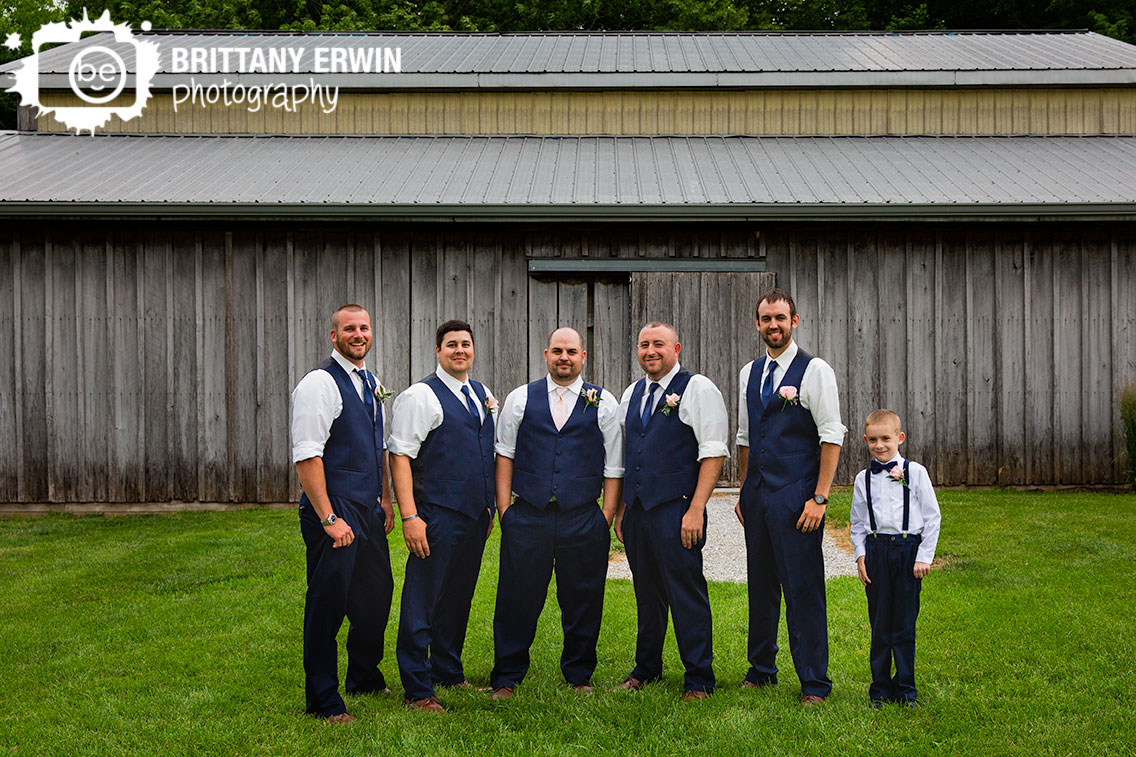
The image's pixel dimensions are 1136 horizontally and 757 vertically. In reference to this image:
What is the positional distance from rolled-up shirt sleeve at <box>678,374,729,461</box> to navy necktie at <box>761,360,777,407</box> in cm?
20

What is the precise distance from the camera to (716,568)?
7.33m

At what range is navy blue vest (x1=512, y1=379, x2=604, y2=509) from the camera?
462cm

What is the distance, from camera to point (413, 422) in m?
4.50

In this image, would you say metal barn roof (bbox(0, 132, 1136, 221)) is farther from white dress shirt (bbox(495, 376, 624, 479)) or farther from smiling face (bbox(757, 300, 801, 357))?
smiling face (bbox(757, 300, 801, 357))

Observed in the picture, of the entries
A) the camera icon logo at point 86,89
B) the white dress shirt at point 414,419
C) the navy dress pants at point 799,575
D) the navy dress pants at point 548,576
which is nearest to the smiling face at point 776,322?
the navy dress pants at point 799,575

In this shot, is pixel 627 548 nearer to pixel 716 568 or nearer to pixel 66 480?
pixel 716 568

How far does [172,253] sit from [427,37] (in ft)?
26.6

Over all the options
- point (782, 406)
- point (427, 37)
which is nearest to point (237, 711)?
point (782, 406)

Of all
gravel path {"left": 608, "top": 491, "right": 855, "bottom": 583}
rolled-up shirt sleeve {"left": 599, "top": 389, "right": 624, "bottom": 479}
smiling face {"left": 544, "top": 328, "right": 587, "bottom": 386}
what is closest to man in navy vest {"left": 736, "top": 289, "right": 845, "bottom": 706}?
rolled-up shirt sleeve {"left": 599, "top": 389, "right": 624, "bottom": 479}

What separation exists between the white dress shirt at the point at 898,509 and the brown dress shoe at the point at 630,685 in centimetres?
131

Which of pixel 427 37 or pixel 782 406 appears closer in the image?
pixel 782 406

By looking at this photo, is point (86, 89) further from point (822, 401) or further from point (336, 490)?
point (822, 401)

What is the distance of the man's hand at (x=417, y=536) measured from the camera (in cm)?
446

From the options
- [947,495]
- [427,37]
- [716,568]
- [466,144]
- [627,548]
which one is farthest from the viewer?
[427,37]
